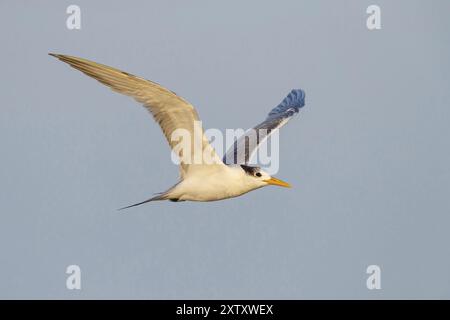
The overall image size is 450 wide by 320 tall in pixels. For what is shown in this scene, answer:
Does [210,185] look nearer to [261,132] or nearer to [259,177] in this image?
[259,177]

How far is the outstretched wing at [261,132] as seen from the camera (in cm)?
1287

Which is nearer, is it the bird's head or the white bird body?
the white bird body

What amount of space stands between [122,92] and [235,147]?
2.83 metres

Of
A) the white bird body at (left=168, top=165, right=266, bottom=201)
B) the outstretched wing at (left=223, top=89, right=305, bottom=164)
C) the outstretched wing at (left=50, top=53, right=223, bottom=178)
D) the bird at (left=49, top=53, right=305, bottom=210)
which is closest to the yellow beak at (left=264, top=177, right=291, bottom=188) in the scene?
the bird at (left=49, top=53, right=305, bottom=210)

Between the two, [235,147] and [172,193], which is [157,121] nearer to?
[172,193]

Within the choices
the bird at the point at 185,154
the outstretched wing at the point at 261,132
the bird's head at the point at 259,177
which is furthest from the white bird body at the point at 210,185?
the outstretched wing at the point at 261,132

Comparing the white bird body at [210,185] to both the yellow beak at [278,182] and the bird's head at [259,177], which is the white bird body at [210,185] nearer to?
the bird's head at [259,177]

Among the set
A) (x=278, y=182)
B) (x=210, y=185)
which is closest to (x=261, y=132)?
(x=278, y=182)

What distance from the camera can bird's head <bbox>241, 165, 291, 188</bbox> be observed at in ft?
37.9

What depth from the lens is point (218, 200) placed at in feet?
37.8

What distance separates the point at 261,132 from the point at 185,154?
232cm

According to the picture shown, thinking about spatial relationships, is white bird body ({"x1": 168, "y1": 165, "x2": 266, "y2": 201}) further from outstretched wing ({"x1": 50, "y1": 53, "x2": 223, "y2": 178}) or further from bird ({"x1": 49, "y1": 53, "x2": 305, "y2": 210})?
outstretched wing ({"x1": 50, "y1": 53, "x2": 223, "y2": 178})

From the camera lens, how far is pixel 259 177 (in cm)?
1162

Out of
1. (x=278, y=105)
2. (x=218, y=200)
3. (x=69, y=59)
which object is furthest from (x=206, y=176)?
(x=278, y=105)
